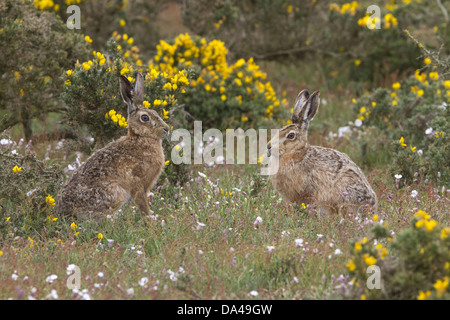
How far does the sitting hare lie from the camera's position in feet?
23.6

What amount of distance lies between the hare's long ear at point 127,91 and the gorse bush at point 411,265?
12.4 ft

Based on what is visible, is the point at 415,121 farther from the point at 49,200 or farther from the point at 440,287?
the point at 49,200

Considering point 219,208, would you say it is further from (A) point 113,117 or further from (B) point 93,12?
(B) point 93,12

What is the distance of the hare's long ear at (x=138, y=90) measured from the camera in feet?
25.5

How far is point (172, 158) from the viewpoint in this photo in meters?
8.76

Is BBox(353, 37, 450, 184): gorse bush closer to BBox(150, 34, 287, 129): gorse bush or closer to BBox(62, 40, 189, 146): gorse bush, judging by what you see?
BBox(150, 34, 287, 129): gorse bush

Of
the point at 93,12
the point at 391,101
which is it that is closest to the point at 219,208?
the point at 391,101

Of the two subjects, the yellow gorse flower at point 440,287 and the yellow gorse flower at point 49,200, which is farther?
the yellow gorse flower at point 49,200

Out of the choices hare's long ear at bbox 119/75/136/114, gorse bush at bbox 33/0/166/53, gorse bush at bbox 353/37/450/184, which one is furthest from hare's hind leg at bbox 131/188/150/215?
gorse bush at bbox 33/0/166/53

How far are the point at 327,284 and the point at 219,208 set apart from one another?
7.14 ft

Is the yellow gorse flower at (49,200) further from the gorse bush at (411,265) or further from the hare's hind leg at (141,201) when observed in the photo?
the gorse bush at (411,265)

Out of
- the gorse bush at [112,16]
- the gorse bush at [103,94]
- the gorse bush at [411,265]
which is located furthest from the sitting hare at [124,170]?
the gorse bush at [112,16]

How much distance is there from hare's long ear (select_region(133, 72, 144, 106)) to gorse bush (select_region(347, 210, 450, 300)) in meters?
3.76

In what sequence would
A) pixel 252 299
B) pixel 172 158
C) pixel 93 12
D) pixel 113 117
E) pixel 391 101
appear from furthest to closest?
pixel 93 12
pixel 391 101
pixel 172 158
pixel 113 117
pixel 252 299
